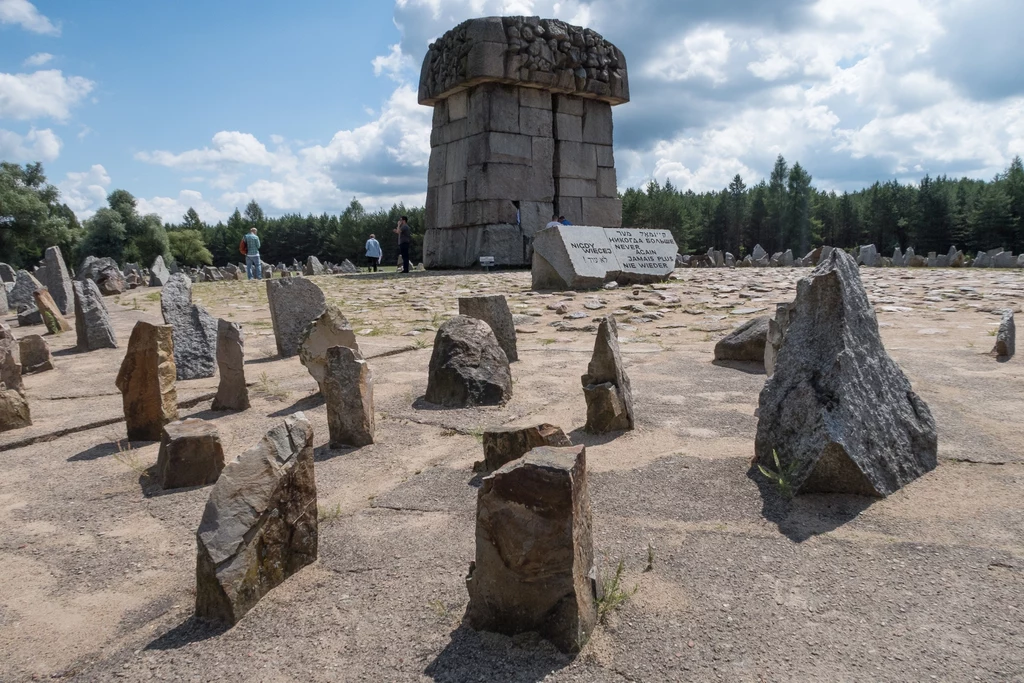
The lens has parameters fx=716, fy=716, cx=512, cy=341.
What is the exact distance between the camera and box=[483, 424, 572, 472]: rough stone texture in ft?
9.84

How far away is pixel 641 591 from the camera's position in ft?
7.04

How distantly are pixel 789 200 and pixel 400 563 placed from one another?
55.8 meters

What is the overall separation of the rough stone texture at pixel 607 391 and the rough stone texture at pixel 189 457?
1.79m

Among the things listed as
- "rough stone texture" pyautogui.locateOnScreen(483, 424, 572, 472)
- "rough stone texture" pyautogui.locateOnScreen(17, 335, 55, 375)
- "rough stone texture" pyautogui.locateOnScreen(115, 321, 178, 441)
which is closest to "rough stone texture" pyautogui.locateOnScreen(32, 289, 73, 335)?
"rough stone texture" pyautogui.locateOnScreen(17, 335, 55, 375)

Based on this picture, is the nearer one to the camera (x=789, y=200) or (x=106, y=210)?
(x=106, y=210)

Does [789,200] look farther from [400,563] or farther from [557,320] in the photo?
[400,563]

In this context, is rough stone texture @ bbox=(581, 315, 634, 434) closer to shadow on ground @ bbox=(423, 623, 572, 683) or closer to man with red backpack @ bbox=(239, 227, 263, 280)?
shadow on ground @ bbox=(423, 623, 572, 683)

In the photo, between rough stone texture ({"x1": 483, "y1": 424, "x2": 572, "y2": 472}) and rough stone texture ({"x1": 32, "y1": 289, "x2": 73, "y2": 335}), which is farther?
rough stone texture ({"x1": 32, "y1": 289, "x2": 73, "y2": 335})

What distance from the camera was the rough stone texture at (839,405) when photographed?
2754mm

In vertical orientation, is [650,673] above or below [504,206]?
below

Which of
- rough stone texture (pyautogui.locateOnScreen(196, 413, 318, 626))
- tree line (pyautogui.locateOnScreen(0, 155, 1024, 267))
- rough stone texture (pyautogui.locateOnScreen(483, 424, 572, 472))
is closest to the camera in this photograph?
rough stone texture (pyautogui.locateOnScreen(196, 413, 318, 626))

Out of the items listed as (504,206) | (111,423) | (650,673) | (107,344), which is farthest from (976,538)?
(504,206)

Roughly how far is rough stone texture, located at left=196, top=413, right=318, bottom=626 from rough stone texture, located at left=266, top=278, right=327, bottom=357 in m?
4.10

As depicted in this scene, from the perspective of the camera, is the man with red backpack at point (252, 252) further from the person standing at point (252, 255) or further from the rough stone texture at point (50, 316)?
the rough stone texture at point (50, 316)
